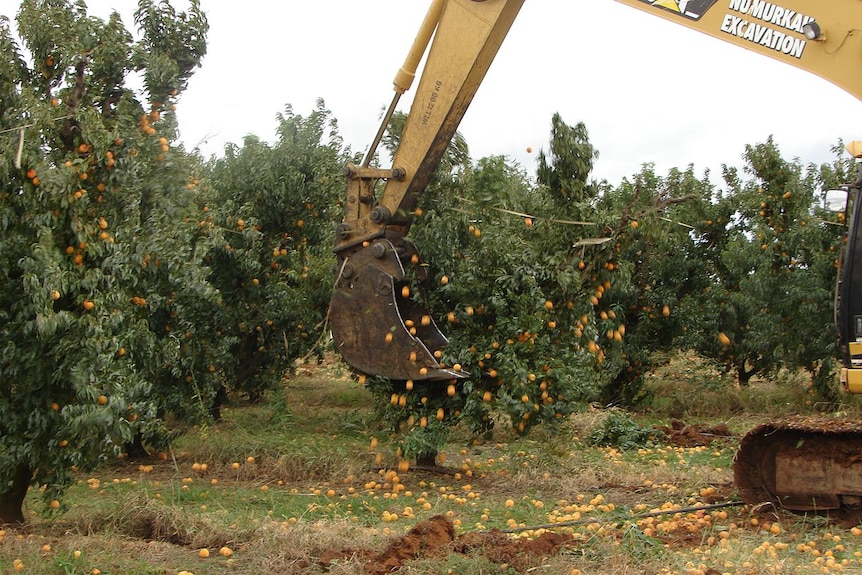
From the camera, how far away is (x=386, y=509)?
8242 millimetres

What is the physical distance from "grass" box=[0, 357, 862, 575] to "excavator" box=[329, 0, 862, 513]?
43 centimetres

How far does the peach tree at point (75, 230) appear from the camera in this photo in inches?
255

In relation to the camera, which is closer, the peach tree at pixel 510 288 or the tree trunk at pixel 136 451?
the peach tree at pixel 510 288

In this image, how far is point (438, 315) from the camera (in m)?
9.59

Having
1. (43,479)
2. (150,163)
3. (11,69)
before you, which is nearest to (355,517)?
(43,479)

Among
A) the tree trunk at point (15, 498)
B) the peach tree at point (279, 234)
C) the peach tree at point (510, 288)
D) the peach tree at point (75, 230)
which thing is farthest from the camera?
Result: the peach tree at point (279, 234)

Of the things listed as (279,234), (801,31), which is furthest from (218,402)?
(801,31)

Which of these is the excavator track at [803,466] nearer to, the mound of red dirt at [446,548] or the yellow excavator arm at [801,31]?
the mound of red dirt at [446,548]

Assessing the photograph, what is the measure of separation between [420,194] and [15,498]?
4464 millimetres

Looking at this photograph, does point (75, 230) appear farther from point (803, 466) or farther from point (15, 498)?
point (803, 466)

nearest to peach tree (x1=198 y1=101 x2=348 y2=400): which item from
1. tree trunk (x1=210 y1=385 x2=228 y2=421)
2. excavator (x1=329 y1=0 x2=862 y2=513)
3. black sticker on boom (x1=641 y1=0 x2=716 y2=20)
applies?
tree trunk (x1=210 y1=385 x2=228 y2=421)

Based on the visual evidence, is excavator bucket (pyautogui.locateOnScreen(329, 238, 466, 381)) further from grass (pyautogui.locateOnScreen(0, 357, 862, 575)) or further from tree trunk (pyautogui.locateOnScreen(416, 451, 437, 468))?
tree trunk (pyautogui.locateOnScreen(416, 451, 437, 468))

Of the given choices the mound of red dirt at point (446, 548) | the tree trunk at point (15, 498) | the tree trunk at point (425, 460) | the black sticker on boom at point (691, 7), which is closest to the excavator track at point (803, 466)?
the mound of red dirt at point (446, 548)

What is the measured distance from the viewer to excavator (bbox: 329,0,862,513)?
7.27m
